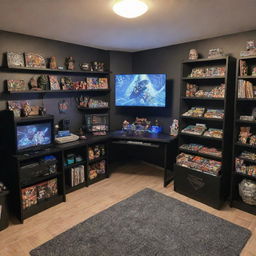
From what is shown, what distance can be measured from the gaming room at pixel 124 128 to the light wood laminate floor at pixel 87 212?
2cm

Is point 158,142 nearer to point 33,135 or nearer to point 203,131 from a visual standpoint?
point 203,131

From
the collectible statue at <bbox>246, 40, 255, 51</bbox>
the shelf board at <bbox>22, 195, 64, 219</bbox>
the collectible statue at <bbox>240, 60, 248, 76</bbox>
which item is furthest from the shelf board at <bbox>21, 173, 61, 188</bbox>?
the collectible statue at <bbox>246, 40, 255, 51</bbox>

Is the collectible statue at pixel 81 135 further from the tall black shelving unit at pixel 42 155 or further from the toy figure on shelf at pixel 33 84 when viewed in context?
the toy figure on shelf at pixel 33 84

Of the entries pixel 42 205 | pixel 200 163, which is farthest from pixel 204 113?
pixel 42 205

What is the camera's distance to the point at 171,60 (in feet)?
11.8

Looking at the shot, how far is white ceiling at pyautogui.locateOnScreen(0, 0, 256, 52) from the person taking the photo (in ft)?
6.17

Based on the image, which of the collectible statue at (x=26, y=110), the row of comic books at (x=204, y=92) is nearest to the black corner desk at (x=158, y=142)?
the row of comic books at (x=204, y=92)

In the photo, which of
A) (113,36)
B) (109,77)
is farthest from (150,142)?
(113,36)

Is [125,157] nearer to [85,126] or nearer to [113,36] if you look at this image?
[85,126]

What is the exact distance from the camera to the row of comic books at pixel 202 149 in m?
2.85

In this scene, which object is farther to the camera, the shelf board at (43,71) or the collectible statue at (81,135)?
the collectible statue at (81,135)

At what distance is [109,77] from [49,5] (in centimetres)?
197

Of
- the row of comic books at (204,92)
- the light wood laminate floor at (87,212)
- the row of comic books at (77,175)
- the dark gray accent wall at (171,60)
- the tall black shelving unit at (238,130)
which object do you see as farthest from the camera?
the row of comic books at (77,175)

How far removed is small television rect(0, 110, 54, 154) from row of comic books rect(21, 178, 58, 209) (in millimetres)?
459
